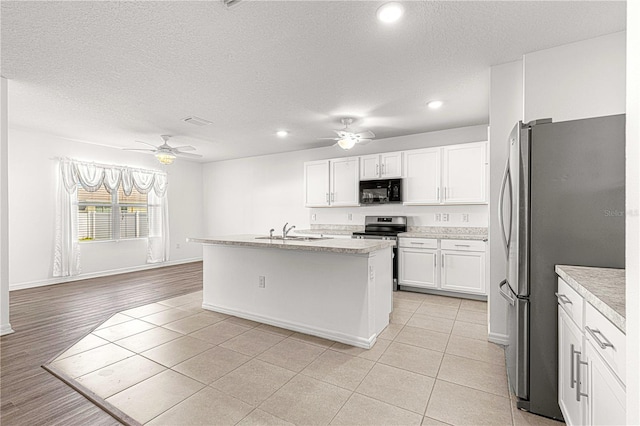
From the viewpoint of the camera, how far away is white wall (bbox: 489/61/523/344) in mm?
2787

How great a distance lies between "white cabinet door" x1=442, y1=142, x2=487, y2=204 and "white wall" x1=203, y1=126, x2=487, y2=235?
38 centimetres

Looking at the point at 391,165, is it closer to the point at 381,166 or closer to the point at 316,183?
the point at 381,166

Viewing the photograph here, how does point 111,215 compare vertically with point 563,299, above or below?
above

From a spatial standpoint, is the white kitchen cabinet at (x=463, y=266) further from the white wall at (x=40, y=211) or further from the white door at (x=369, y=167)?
the white wall at (x=40, y=211)

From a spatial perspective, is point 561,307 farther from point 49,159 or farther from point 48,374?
point 49,159

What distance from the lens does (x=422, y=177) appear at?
4824 mm

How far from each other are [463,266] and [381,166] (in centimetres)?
208

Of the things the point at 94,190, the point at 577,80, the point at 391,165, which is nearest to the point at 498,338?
the point at 577,80

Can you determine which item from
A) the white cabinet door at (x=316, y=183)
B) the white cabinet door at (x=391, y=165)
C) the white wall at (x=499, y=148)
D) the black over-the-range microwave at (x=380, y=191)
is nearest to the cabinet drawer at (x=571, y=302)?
the white wall at (x=499, y=148)

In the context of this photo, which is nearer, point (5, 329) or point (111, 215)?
point (5, 329)

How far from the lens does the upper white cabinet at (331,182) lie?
5.48 m

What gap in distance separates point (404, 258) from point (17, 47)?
4918 mm

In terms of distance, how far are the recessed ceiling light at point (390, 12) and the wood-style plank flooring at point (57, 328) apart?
3.13 m

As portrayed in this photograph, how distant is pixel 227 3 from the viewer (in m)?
1.93
